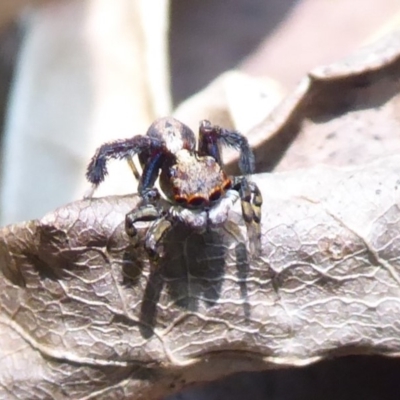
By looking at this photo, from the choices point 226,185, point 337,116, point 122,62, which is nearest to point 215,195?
point 226,185

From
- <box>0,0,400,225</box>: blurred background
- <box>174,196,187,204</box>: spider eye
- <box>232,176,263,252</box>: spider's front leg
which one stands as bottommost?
<box>232,176,263,252</box>: spider's front leg

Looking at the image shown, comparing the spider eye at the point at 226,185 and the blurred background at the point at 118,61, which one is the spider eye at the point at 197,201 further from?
the blurred background at the point at 118,61

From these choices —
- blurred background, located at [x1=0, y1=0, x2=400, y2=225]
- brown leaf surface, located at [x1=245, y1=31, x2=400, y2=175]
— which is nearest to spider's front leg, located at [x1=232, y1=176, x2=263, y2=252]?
brown leaf surface, located at [x1=245, y1=31, x2=400, y2=175]

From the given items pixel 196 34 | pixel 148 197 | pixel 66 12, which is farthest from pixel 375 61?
pixel 66 12

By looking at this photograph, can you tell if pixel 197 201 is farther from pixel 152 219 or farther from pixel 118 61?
pixel 118 61

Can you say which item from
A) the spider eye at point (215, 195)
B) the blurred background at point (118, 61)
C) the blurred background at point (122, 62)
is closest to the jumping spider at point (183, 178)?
the spider eye at point (215, 195)

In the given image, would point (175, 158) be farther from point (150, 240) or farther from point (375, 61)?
point (375, 61)

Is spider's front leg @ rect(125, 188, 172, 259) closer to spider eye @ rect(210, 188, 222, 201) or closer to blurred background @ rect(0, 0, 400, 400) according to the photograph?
spider eye @ rect(210, 188, 222, 201)
